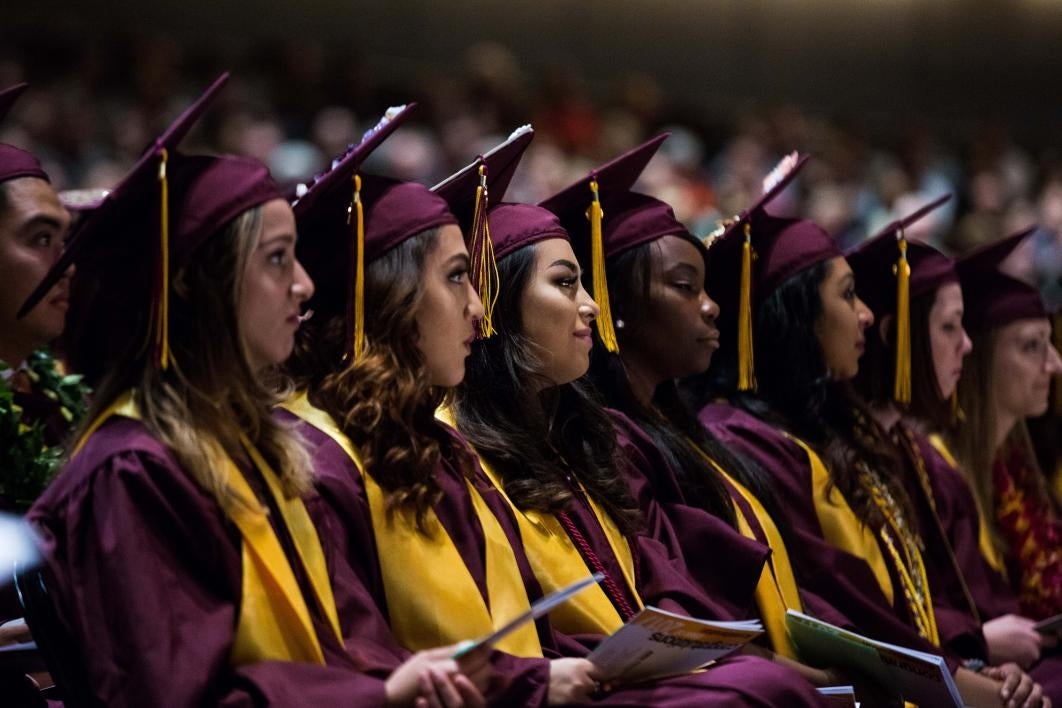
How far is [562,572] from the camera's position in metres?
3.19

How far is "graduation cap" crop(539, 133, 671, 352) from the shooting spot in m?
3.66

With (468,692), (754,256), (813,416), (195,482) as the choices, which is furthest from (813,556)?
(195,482)

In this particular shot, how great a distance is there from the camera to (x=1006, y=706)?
401 cm

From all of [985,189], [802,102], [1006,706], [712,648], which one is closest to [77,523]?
[712,648]

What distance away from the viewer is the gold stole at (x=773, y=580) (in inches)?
149

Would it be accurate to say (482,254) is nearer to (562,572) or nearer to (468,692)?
(562,572)

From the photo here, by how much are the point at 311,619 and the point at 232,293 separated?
1.78ft

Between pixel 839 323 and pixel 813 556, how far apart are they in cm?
67

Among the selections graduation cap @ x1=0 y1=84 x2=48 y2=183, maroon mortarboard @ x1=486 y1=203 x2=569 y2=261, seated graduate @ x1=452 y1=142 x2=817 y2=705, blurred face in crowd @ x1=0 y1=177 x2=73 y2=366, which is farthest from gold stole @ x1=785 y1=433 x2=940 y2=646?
graduation cap @ x1=0 y1=84 x2=48 y2=183

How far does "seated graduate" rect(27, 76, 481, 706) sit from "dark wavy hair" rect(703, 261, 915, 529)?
191cm

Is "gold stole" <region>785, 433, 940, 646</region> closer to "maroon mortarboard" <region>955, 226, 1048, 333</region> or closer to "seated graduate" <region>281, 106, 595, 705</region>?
"maroon mortarboard" <region>955, 226, 1048, 333</region>

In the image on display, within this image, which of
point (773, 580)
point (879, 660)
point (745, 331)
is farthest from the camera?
point (745, 331)

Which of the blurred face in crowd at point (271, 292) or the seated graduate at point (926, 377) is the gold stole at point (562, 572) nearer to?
the blurred face in crowd at point (271, 292)

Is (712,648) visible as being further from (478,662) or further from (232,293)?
(232,293)
